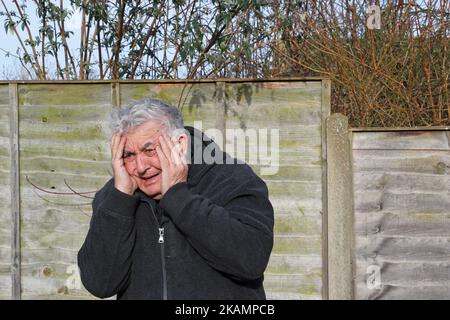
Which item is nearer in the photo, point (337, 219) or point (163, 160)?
point (163, 160)

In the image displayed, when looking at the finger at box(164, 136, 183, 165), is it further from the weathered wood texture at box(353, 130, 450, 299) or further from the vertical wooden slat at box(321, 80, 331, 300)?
the weathered wood texture at box(353, 130, 450, 299)

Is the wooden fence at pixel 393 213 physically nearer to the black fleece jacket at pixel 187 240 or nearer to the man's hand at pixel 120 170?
the black fleece jacket at pixel 187 240

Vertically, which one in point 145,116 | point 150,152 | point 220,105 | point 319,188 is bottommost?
point 319,188

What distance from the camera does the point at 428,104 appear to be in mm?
5562

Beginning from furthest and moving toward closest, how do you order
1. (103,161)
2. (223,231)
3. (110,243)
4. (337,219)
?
(103,161), (337,219), (110,243), (223,231)

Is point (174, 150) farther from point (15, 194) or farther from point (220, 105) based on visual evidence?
point (15, 194)

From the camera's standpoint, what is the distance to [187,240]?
96.0 inches

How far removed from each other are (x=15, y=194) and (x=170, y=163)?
2.49 meters

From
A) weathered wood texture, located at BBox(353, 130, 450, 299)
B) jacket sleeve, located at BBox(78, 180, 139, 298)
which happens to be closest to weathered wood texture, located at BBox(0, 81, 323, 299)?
weathered wood texture, located at BBox(353, 130, 450, 299)

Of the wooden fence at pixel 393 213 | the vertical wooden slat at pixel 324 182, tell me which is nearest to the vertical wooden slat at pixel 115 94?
the vertical wooden slat at pixel 324 182

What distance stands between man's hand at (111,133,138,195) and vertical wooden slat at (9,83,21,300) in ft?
7.48

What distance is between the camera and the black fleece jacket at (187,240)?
2287 mm

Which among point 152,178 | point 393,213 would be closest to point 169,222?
point 152,178

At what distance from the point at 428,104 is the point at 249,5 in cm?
189
